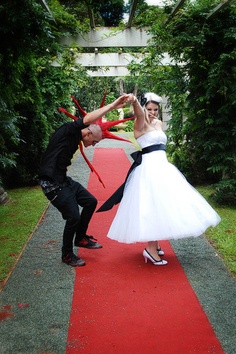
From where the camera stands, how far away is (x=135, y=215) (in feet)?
16.0

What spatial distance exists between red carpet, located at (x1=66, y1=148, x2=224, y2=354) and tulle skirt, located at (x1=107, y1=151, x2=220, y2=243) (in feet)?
1.53

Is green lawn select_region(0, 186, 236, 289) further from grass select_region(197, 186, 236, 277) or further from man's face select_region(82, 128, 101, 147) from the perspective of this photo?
man's face select_region(82, 128, 101, 147)

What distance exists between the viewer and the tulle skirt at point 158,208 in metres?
4.74

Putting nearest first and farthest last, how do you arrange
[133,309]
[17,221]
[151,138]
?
[133,309]
[151,138]
[17,221]

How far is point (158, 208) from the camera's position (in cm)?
483

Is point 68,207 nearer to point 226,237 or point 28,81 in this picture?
point 226,237

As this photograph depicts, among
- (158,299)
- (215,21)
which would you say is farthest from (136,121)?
(215,21)

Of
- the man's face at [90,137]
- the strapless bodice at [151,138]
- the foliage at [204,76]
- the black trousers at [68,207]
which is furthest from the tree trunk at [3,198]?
the strapless bodice at [151,138]

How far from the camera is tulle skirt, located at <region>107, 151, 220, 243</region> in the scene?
4.74 m

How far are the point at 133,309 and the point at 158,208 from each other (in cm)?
125

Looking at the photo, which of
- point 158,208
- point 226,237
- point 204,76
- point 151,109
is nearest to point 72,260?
point 158,208

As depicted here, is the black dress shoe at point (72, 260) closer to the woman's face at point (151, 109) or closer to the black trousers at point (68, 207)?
the black trousers at point (68, 207)

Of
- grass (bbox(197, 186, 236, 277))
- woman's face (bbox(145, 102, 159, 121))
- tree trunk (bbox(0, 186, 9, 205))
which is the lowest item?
grass (bbox(197, 186, 236, 277))

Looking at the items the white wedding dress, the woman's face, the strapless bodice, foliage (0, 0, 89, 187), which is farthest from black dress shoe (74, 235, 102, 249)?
foliage (0, 0, 89, 187)
